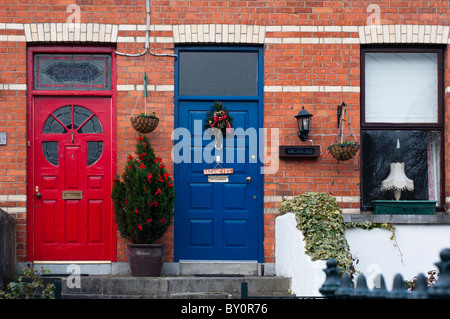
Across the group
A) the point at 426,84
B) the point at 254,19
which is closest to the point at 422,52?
the point at 426,84

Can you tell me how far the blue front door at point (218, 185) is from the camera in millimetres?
7852

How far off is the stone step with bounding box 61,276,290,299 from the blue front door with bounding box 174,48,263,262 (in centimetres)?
91

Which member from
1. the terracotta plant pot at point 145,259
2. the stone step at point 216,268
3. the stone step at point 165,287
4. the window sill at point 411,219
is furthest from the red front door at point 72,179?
the window sill at point 411,219

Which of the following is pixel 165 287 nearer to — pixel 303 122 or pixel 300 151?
pixel 300 151

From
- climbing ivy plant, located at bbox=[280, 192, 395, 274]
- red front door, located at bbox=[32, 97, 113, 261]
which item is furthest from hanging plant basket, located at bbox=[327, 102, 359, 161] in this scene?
red front door, located at bbox=[32, 97, 113, 261]

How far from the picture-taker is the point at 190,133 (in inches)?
312

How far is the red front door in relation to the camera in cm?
778

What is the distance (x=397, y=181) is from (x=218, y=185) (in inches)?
99.0

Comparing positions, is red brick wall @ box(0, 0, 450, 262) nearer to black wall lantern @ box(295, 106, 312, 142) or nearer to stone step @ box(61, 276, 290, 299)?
black wall lantern @ box(295, 106, 312, 142)

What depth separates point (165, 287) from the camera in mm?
6824

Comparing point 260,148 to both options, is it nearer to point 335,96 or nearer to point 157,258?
point 335,96

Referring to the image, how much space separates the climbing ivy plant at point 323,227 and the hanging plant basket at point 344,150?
0.84 metres

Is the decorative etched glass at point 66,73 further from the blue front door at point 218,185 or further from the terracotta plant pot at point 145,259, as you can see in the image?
the terracotta plant pot at point 145,259
